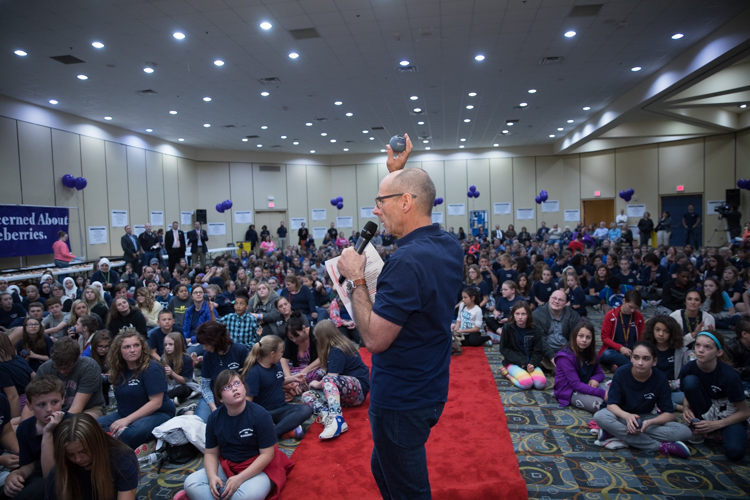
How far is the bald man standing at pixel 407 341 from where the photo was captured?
1.47 m

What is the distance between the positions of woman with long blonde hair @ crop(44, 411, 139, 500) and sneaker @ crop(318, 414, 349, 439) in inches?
67.2

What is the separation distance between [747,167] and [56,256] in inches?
844

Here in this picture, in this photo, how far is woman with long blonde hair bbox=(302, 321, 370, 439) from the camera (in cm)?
435

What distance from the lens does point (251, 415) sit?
2.85 meters

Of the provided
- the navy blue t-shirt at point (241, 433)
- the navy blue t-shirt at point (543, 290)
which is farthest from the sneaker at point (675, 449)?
the navy blue t-shirt at point (543, 290)

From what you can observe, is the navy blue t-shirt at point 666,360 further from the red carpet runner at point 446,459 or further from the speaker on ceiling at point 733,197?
the speaker on ceiling at point 733,197

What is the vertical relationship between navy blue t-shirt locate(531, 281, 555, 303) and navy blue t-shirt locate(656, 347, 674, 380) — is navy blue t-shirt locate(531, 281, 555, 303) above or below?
above

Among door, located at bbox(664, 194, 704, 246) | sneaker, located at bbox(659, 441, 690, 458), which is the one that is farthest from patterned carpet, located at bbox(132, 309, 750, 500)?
door, located at bbox(664, 194, 704, 246)

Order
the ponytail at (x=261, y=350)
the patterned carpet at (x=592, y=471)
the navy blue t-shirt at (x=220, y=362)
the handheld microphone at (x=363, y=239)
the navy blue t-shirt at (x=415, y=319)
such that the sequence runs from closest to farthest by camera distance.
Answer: the navy blue t-shirt at (x=415, y=319) < the handheld microphone at (x=363, y=239) < the patterned carpet at (x=592, y=471) < the ponytail at (x=261, y=350) < the navy blue t-shirt at (x=220, y=362)

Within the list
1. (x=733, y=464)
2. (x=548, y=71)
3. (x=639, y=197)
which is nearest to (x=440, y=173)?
(x=639, y=197)

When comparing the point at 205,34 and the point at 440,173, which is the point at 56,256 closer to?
the point at 205,34

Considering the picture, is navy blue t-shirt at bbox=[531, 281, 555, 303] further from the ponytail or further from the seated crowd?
the ponytail

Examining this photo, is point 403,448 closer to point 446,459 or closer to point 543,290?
point 446,459

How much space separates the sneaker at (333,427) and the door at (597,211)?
19.9 meters
